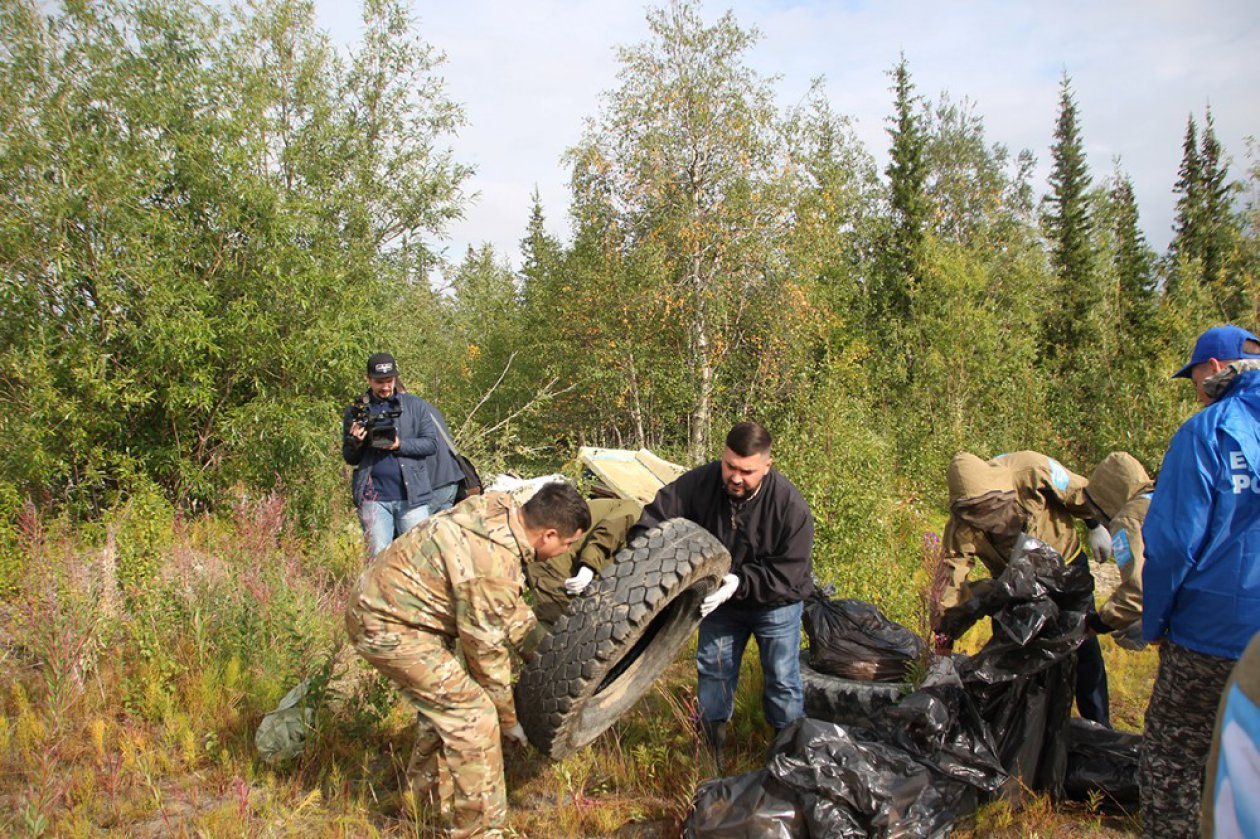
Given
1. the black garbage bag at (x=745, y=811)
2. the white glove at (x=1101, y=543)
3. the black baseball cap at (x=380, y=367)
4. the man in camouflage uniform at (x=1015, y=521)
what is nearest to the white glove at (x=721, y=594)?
the black garbage bag at (x=745, y=811)

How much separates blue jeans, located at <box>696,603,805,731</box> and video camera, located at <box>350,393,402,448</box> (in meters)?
2.89

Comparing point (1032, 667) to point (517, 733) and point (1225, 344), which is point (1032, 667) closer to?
point (1225, 344)

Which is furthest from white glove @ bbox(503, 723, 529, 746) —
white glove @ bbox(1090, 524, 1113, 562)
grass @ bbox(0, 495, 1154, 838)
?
white glove @ bbox(1090, 524, 1113, 562)

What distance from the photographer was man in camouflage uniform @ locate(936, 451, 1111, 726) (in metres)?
4.08

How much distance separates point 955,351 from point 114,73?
1671 cm

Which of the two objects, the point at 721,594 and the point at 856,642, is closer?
the point at 721,594

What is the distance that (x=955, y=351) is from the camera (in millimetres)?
18344

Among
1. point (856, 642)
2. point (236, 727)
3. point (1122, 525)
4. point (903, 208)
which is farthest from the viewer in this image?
point (903, 208)

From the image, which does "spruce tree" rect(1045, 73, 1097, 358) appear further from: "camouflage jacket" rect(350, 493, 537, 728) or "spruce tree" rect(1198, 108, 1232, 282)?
"camouflage jacket" rect(350, 493, 537, 728)

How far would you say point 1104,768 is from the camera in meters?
3.51

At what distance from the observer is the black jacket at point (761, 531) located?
11.8 ft

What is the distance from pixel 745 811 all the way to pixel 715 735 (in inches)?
37.0

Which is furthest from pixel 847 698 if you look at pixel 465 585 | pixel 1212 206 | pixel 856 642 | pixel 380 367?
pixel 1212 206

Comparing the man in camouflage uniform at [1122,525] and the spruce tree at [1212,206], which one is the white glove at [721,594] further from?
the spruce tree at [1212,206]
